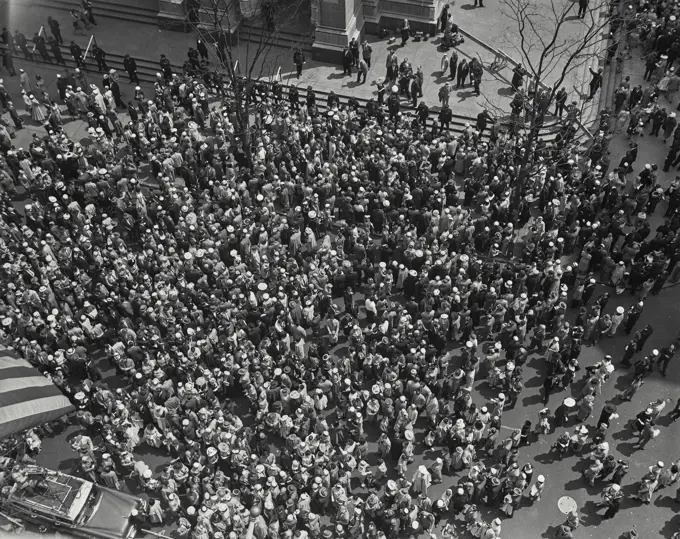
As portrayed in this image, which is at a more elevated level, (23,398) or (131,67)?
(131,67)

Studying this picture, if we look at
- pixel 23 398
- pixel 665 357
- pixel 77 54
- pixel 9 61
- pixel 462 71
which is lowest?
pixel 23 398

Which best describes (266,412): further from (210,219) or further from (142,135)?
(142,135)

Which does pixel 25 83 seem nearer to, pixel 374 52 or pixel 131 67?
pixel 131 67

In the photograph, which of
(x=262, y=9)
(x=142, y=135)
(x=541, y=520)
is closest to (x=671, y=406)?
(x=541, y=520)

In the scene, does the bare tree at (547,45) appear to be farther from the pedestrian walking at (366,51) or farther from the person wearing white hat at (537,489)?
the person wearing white hat at (537,489)

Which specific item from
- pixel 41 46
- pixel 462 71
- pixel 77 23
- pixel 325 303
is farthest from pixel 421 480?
pixel 77 23

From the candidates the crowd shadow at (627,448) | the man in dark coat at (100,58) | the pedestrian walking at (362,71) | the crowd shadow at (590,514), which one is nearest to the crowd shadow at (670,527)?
the crowd shadow at (590,514)

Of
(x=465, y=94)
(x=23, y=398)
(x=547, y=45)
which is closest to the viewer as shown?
(x=23, y=398)
